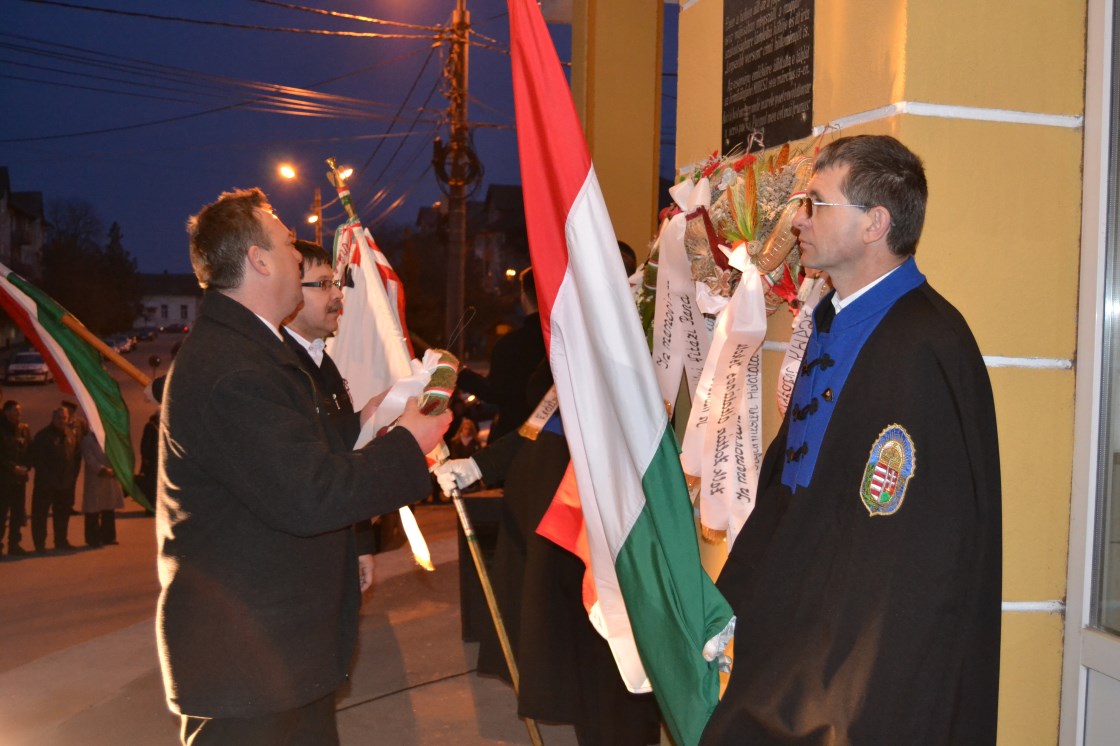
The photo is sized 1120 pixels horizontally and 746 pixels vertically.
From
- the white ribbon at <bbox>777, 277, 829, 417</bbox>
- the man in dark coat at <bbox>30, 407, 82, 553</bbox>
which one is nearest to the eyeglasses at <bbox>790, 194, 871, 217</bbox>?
the white ribbon at <bbox>777, 277, 829, 417</bbox>

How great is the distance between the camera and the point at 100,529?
12.2 m

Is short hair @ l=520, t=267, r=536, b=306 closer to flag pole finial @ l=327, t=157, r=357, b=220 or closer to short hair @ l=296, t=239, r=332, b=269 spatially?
flag pole finial @ l=327, t=157, r=357, b=220

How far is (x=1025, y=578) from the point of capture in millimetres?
2957

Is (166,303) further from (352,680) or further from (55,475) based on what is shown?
(352,680)

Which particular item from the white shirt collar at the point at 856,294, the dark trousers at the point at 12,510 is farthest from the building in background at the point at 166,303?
the white shirt collar at the point at 856,294

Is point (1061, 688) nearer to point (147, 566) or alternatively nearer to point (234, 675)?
point (234, 675)

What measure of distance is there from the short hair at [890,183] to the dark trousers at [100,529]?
11.6m

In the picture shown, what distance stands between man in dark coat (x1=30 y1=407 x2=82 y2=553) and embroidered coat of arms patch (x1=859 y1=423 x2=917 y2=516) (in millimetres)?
11194

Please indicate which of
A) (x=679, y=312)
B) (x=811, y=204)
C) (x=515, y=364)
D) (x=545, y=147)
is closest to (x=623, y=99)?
(x=515, y=364)

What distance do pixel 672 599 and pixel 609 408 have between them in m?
0.49

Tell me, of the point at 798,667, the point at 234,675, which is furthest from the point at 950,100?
the point at 234,675

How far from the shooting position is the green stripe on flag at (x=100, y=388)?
4996mm

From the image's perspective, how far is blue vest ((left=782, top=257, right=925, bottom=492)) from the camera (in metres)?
2.30

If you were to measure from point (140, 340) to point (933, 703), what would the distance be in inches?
1322
